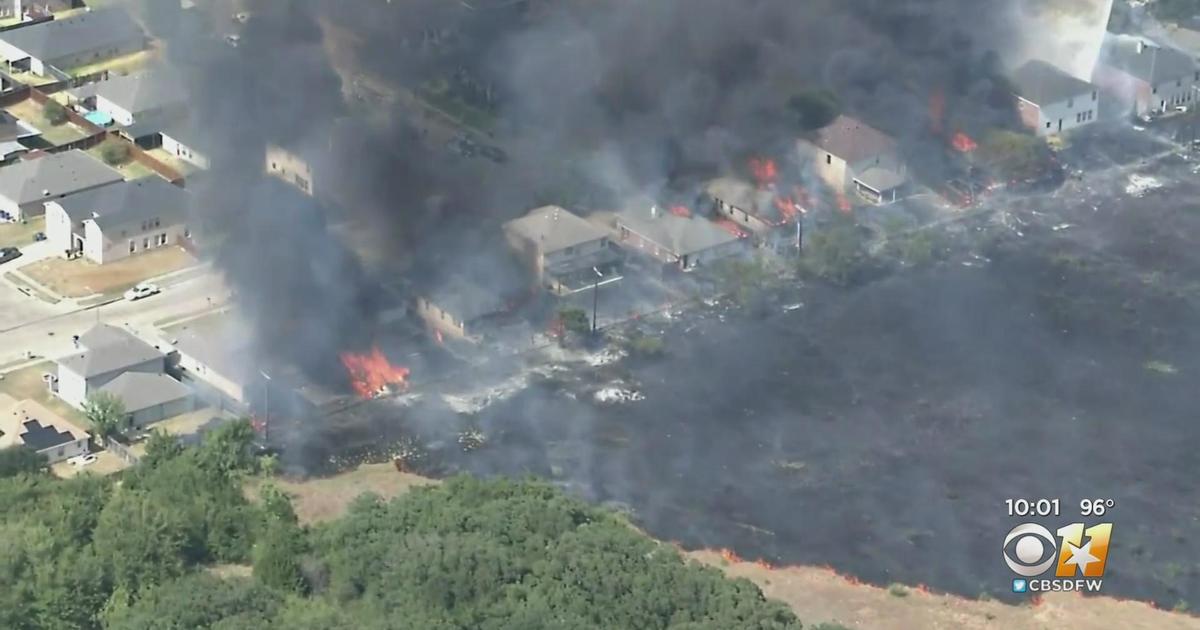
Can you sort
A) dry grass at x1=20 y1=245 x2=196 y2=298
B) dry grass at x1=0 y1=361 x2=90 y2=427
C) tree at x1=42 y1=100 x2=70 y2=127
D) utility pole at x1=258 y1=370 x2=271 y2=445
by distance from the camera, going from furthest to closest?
tree at x1=42 y1=100 x2=70 y2=127 < dry grass at x1=20 y1=245 x2=196 y2=298 < dry grass at x1=0 y1=361 x2=90 y2=427 < utility pole at x1=258 y1=370 x2=271 y2=445

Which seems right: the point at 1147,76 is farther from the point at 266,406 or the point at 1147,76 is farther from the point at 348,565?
the point at 348,565

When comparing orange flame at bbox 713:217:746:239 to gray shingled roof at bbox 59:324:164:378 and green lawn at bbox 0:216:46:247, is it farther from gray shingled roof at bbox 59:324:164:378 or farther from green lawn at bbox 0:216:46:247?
green lawn at bbox 0:216:46:247

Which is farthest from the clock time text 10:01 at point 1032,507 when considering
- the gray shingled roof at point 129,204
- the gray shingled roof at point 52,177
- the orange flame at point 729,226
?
the gray shingled roof at point 52,177

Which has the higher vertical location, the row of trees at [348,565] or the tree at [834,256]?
the tree at [834,256]

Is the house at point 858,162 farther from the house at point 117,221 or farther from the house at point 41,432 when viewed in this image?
the house at point 41,432

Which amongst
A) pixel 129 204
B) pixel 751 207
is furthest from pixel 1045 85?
pixel 129 204

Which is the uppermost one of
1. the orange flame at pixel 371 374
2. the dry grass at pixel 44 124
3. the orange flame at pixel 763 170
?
the orange flame at pixel 763 170

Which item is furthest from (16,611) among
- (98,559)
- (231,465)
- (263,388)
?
(263,388)

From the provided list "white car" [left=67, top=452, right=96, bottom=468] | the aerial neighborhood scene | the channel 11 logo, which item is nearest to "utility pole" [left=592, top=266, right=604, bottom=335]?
the aerial neighborhood scene
